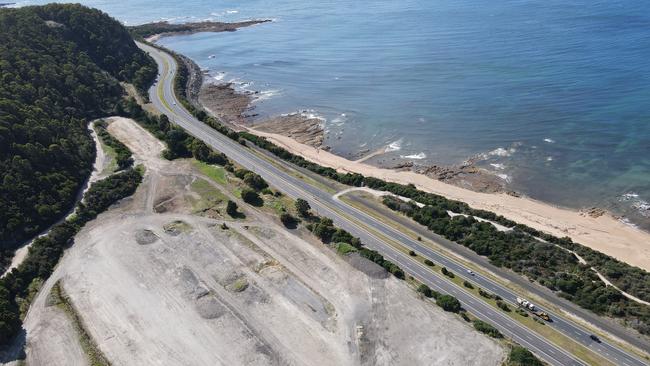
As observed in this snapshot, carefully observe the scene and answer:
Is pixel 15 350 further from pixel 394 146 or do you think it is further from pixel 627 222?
pixel 627 222

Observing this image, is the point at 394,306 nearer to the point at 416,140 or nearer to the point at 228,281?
the point at 228,281

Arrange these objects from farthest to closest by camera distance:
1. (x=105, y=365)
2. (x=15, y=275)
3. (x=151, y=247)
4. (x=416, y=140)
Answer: (x=416, y=140) < (x=151, y=247) < (x=15, y=275) < (x=105, y=365)

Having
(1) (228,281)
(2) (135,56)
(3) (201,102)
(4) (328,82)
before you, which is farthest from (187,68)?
(1) (228,281)

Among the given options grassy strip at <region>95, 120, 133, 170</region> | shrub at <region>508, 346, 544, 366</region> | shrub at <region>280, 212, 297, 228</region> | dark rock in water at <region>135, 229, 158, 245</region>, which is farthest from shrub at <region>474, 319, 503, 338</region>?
grassy strip at <region>95, 120, 133, 170</region>

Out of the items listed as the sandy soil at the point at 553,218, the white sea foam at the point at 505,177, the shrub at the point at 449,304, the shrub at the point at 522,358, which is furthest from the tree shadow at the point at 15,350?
the white sea foam at the point at 505,177

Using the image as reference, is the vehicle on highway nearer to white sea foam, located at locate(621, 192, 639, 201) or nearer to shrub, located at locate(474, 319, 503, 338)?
shrub, located at locate(474, 319, 503, 338)

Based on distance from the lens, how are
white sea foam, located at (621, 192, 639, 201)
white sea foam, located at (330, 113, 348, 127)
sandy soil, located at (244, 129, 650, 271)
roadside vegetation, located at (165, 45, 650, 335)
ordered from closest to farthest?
roadside vegetation, located at (165, 45, 650, 335)
sandy soil, located at (244, 129, 650, 271)
white sea foam, located at (621, 192, 639, 201)
white sea foam, located at (330, 113, 348, 127)
